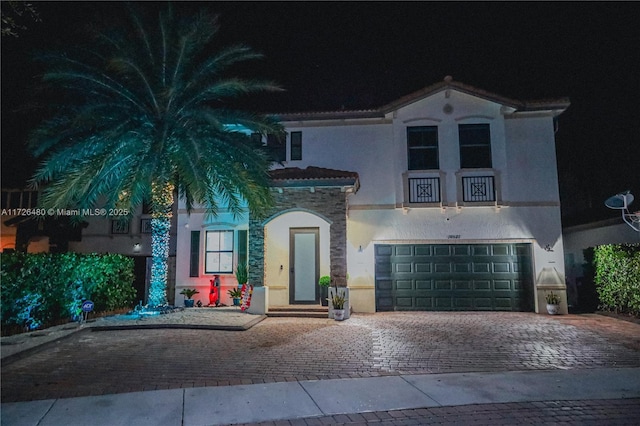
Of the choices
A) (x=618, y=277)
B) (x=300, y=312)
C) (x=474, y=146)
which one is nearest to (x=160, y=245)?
(x=300, y=312)

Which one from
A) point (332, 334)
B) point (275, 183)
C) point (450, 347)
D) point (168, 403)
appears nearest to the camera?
point (168, 403)

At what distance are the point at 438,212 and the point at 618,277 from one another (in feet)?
18.7

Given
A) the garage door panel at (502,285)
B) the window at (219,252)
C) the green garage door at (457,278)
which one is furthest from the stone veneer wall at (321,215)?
the garage door panel at (502,285)

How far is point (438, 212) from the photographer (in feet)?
47.9

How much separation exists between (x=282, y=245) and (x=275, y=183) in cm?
240

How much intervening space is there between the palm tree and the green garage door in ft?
18.6

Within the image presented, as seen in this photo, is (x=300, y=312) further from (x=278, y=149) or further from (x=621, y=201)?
(x=621, y=201)

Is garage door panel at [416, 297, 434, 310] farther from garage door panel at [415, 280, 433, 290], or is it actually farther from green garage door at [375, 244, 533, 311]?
garage door panel at [415, 280, 433, 290]

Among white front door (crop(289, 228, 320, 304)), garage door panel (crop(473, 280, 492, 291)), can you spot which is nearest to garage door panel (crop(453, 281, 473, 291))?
garage door panel (crop(473, 280, 492, 291))

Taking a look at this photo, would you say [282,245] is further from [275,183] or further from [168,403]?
[168,403]

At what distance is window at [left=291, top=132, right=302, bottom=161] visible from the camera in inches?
610

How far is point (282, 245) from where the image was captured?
1477 cm

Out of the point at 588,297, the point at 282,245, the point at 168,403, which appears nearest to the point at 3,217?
the point at 282,245

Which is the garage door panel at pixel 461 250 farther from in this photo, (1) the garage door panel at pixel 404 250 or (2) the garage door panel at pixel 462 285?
(1) the garage door panel at pixel 404 250
